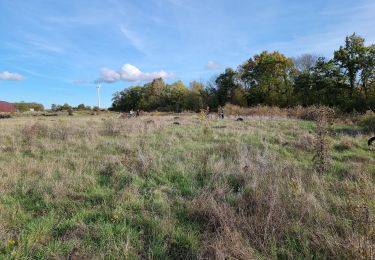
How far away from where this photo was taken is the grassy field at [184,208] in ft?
11.5

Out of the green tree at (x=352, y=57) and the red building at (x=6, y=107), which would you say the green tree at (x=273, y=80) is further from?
the red building at (x=6, y=107)

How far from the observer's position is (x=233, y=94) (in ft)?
167

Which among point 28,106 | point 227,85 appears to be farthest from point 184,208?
point 28,106

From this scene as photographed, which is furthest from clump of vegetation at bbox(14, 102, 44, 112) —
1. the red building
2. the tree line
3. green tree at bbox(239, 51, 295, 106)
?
green tree at bbox(239, 51, 295, 106)

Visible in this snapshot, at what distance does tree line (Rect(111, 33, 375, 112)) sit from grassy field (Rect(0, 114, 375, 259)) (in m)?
23.8

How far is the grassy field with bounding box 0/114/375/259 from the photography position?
3511mm

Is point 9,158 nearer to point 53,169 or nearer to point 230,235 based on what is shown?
point 53,169

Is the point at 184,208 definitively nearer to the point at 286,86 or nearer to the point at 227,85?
the point at 286,86

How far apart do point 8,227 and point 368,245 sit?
14.1ft

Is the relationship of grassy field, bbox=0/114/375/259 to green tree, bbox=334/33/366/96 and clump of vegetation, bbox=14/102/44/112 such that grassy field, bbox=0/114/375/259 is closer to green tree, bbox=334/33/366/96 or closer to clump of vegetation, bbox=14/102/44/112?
green tree, bbox=334/33/366/96

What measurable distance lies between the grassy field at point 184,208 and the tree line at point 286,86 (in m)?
23.8

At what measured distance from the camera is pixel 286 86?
142 ft

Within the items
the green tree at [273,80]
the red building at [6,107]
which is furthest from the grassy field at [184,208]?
the red building at [6,107]

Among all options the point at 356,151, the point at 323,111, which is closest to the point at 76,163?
the point at 323,111
